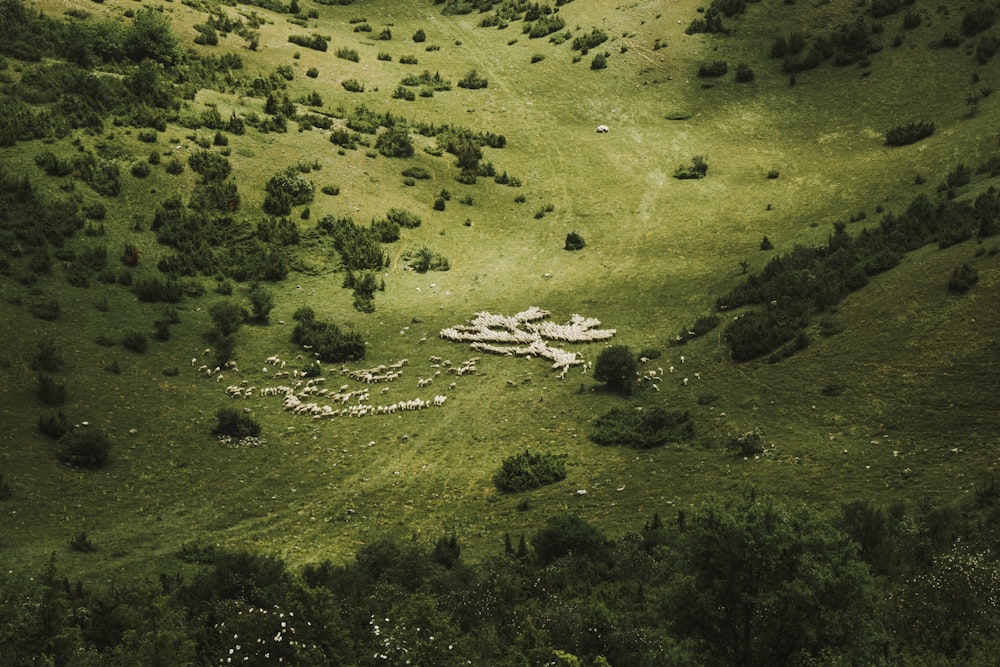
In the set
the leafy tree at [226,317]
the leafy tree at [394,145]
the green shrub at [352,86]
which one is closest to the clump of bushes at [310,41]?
the green shrub at [352,86]

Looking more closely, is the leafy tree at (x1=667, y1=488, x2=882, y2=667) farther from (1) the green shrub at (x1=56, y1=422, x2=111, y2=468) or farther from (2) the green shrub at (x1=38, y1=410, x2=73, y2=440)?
(2) the green shrub at (x1=38, y1=410, x2=73, y2=440)

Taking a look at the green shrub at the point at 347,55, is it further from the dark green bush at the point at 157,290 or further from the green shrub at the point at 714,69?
the dark green bush at the point at 157,290

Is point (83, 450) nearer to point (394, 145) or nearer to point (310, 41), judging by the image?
point (394, 145)

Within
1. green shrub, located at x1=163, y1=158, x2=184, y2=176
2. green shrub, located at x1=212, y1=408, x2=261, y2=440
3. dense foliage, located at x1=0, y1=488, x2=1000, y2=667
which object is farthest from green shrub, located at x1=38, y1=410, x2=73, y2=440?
green shrub, located at x1=163, y1=158, x2=184, y2=176

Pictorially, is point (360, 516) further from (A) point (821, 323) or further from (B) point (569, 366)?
(A) point (821, 323)

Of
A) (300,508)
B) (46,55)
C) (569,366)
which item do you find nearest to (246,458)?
(300,508)

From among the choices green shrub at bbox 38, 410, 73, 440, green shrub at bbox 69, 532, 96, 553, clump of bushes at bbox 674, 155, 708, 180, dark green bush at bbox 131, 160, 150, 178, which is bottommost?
green shrub at bbox 69, 532, 96, 553
